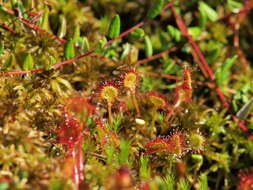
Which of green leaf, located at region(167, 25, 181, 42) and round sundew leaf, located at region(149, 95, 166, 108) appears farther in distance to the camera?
green leaf, located at region(167, 25, 181, 42)

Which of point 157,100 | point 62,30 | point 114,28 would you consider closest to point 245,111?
point 157,100

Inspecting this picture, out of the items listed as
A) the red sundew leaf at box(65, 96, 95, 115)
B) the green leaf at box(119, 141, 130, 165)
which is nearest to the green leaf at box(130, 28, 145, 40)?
the red sundew leaf at box(65, 96, 95, 115)

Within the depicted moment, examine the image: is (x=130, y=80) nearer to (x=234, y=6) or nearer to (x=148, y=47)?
(x=148, y=47)

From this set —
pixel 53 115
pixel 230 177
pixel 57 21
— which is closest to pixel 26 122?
pixel 53 115

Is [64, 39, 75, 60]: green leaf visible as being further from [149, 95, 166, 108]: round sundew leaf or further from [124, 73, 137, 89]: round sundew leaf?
[149, 95, 166, 108]: round sundew leaf

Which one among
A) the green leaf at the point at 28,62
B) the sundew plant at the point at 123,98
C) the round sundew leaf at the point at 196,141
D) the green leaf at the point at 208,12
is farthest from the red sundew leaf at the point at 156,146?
the green leaf at the point at 208,12

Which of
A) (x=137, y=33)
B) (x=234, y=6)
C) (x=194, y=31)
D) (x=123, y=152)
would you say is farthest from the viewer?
(x=234, y=6)

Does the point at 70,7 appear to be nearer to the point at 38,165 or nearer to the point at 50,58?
the point at 50,58
